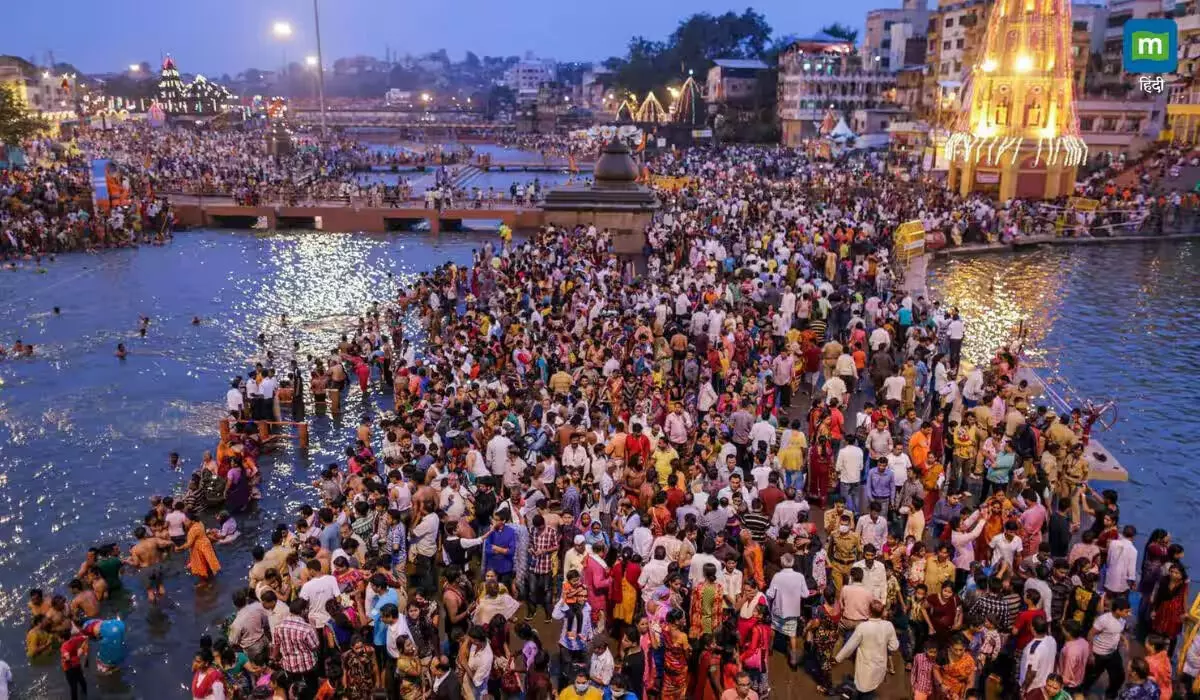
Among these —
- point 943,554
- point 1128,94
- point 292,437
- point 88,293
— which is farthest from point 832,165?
point 943,554

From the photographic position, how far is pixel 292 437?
588 inches

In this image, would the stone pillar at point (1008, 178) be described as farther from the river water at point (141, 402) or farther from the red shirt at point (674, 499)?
the red shirt at point (674, 499)

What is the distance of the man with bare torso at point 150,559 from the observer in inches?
397

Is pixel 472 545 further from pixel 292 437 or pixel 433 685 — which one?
pixel 292 437

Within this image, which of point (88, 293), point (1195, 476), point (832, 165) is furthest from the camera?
point (832, 165)

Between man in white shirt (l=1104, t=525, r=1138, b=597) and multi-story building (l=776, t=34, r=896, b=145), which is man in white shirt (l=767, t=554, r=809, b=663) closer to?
man in white shirt (l=1104, t=525, r=1138, b=597)

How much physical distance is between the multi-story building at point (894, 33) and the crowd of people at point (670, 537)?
218ft

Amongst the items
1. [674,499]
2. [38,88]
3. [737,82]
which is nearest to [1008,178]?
[674,499]

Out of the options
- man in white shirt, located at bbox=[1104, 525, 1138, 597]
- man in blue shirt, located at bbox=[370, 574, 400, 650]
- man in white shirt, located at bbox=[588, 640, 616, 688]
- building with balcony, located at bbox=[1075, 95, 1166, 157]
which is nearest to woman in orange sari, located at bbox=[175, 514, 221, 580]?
man in blue shirt, located at bbox=[370, 574, 400, 650]

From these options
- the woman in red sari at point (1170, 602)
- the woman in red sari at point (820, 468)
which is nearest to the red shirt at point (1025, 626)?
the woman in red sari at point (1170, 602)

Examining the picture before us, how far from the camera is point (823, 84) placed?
245 ft

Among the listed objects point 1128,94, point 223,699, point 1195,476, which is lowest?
point 1195,476

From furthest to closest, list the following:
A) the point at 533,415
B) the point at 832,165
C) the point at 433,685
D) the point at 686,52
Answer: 1. the point at 686,52
2. the point at 832,165
3. the point at 533,415
4. the point at 433,685

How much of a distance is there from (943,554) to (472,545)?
174 inches
